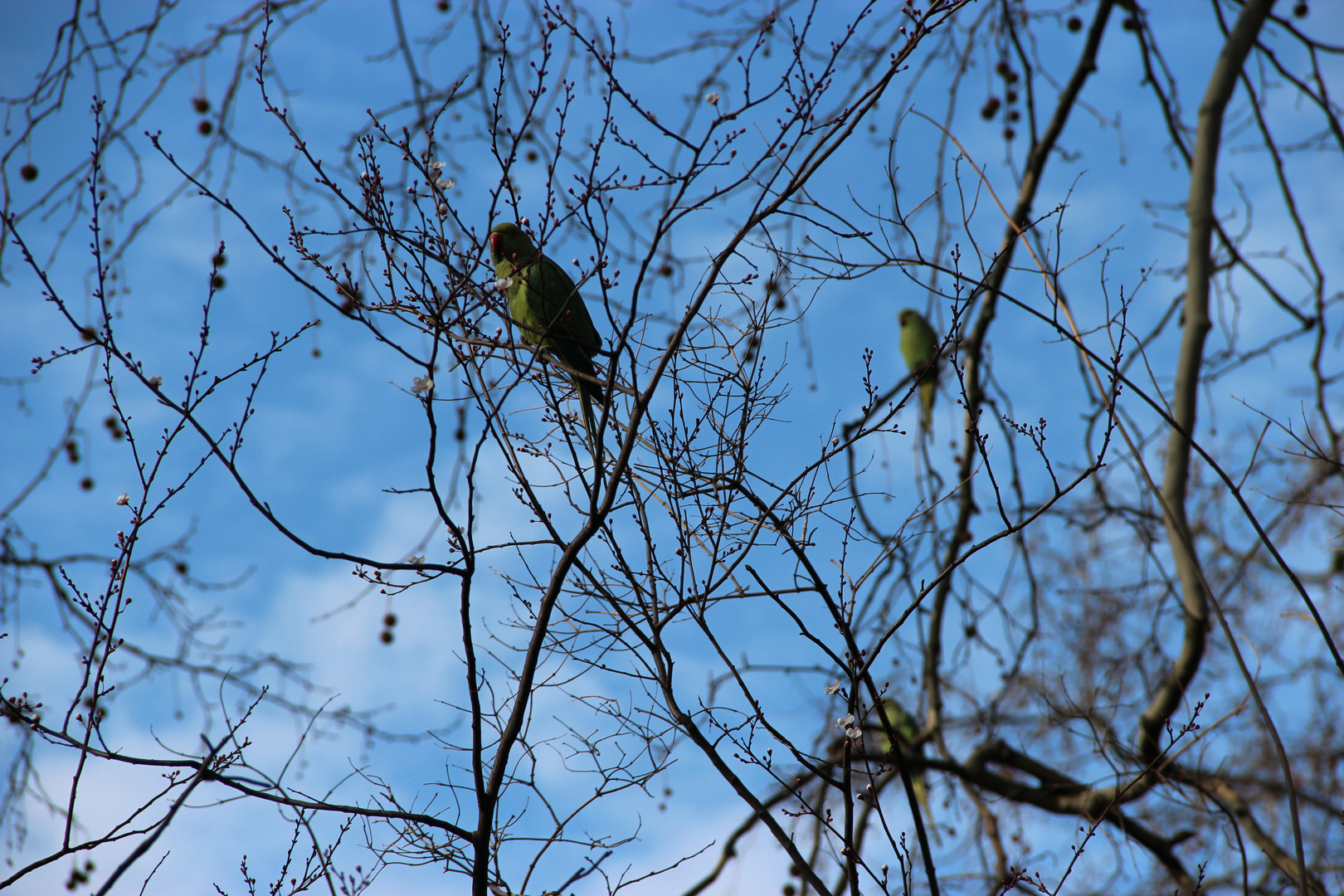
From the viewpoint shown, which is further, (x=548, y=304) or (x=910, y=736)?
(x=910, y=736)

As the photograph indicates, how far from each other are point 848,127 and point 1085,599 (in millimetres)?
3469

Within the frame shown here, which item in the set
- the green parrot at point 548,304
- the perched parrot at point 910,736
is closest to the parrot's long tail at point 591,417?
the green parrot at point 548,304

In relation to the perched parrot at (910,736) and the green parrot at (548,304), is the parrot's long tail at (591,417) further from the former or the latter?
the perched parrot at (910,736)

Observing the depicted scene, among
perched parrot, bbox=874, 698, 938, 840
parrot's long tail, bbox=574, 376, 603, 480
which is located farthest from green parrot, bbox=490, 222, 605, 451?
perched parrot, bbox=874, 698, 938, 840

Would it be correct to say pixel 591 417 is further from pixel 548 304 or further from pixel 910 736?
pixel 910 736

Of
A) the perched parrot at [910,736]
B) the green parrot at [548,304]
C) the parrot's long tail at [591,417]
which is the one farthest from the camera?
the perched parrot at [910,736]

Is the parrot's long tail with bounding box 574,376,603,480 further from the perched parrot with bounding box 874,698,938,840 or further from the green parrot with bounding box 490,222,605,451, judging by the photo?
the perched parrot with bounding box 874,698,938,840

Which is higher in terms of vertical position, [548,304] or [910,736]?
[548,304]

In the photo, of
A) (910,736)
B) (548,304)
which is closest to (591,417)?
(548,304)

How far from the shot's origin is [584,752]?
2475 mm

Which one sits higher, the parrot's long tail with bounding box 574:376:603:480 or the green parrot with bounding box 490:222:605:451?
the green parrot with bounding box 490:222:605:451

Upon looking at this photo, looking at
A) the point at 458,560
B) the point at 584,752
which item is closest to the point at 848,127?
the point at 458,560

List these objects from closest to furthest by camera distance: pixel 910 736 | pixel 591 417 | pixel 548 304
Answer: pixel 591 417 < pixel 548 304 < pixel 910 736

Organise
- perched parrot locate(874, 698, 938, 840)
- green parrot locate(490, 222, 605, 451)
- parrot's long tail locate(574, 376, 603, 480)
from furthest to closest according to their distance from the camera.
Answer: perched parrot locate(874, 698, 938, 840)
green parrot locate(490, 222, 605, 451)
parrot's long tail locate(574, 376, 603, 480)
